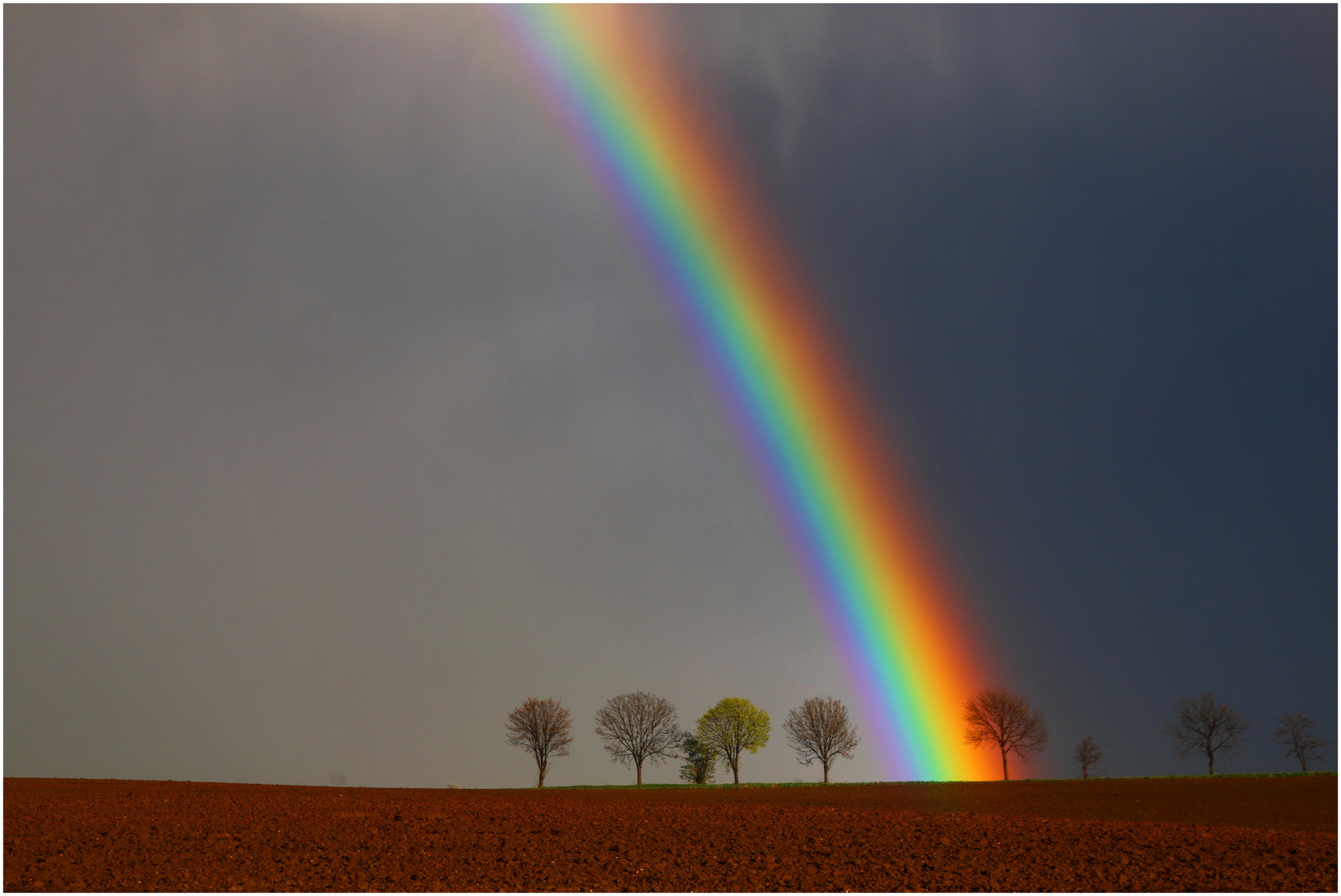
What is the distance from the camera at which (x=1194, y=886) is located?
72.1 ft

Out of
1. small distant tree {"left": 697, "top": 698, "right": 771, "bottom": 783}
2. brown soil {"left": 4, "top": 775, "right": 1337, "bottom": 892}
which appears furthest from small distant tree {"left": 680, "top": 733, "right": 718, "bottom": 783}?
brown soil {"left": 4, "top": 775, "right": 1337, "bottom": 892}

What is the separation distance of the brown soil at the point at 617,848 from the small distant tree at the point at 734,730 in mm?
68249

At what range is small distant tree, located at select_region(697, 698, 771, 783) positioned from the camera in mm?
101500

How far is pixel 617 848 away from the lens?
1031 inches

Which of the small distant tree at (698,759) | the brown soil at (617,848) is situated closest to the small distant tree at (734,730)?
the small distant tree at (698,759)

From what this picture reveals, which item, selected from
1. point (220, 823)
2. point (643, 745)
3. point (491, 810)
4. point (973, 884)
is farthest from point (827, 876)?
point (643, 745)

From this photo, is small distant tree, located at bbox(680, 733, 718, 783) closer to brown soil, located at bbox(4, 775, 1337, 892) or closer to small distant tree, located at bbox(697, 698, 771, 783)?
small distant tree, located at bbox(697, 698, 771, 783)

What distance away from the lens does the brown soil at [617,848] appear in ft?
73.7

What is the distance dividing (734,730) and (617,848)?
3111 inches

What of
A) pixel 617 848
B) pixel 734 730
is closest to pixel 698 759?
pixel 734 730

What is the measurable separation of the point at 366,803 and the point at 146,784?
2044 centimetres

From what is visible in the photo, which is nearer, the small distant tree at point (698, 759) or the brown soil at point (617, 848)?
the brown soil at point (617, 848)

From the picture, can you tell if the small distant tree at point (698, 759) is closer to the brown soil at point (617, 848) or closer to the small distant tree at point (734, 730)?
the small distant tree at point (734, 730)

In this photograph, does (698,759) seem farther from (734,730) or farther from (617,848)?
(617,848)
